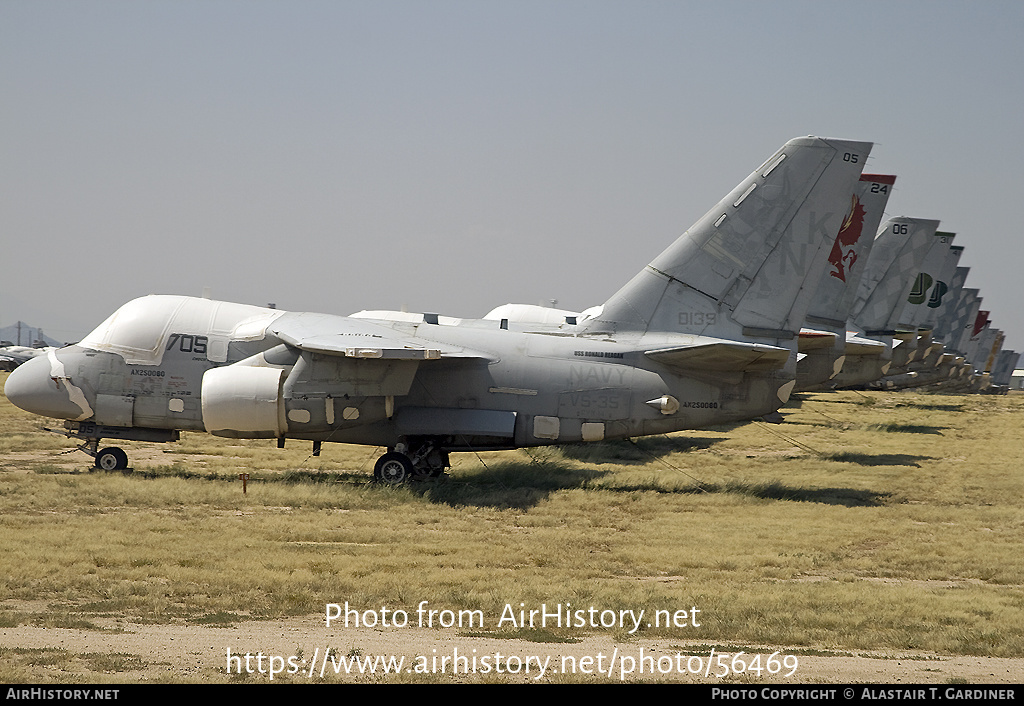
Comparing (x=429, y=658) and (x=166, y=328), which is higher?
(x=166, y=328)

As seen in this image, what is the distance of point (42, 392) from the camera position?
19703mm

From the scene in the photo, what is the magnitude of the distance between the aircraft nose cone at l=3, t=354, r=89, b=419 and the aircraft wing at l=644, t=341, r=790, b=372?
1171 centimetres

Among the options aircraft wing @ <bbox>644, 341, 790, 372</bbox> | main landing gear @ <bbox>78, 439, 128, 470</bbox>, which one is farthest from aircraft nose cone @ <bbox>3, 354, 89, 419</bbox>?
aircraft wing @ <bbox>644, 341, 790, 372</bbox>

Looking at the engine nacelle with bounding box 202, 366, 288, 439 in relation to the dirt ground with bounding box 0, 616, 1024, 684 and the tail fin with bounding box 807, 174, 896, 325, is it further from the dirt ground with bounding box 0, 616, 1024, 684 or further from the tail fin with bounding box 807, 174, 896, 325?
the tail fin with bounding box 807, 174, 896, 325

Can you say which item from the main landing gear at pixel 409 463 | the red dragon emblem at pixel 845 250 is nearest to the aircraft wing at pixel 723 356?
the main landing gear at pixel 409 463

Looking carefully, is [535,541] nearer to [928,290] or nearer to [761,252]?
[761,252]

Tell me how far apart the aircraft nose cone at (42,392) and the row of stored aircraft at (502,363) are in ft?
0.13

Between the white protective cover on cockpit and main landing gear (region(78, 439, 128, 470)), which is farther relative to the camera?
main landing gear (region(78, 439, 128, 470))

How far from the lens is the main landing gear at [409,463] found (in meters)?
19.3

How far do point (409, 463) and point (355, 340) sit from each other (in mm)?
2918

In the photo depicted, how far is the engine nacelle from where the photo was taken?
1788 centimetres

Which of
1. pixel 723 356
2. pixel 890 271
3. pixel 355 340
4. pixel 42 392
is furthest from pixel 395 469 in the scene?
pixel 890 271

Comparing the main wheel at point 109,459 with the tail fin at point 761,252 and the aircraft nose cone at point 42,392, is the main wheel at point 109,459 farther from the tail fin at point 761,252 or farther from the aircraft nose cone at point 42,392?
the tail fin at point 761,252

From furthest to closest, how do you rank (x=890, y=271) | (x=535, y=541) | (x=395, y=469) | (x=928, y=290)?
(x=928, y=290) → (x=890, y=271) → (x=395, y=469) → (x=535, y=541)
